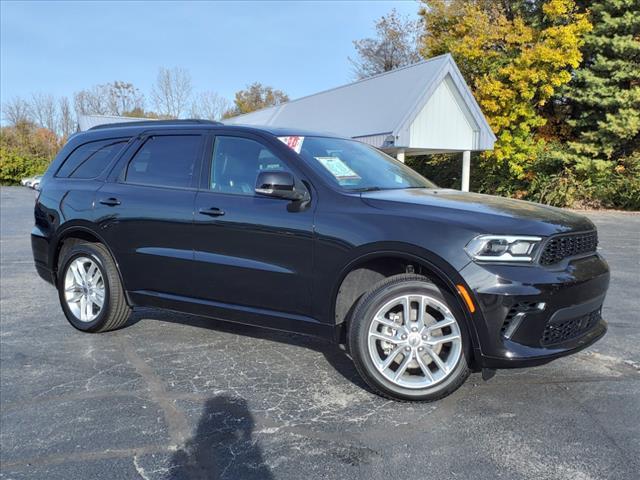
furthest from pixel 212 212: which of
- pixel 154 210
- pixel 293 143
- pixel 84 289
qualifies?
pixel 84 289

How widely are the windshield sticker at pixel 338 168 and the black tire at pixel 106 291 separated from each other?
2.20 meters

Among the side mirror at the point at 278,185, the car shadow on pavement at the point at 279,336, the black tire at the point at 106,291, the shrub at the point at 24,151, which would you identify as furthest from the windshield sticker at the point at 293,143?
the shrub at the point at 24,151

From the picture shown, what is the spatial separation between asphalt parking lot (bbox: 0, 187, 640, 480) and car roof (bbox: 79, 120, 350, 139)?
5.99ft

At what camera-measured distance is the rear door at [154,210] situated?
4289 millimetres

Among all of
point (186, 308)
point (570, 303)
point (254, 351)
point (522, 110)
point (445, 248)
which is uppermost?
point (522, 110)

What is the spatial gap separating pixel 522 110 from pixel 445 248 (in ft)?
70.9

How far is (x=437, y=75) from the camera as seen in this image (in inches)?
700

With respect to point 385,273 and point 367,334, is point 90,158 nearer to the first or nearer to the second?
point 385,273

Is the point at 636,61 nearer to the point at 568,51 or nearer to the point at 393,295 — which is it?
the point at 568,51

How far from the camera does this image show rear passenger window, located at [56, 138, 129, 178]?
5016mm

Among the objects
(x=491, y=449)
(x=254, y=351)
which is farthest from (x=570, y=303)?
(x=254, y=351)

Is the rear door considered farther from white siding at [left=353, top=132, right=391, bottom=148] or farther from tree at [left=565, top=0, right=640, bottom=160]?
tree at [left=565, top=0, right=640, bottom=160]

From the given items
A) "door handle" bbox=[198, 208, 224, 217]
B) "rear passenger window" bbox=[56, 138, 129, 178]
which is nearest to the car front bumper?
"door handle" bbox=[198, 208, 224, 217]

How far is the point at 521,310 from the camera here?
3092mm
